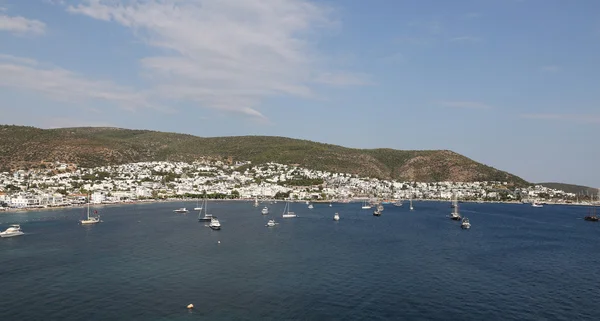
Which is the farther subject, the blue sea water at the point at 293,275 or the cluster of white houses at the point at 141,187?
the cluster of white houses at the point at 141,187

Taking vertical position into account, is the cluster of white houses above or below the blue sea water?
above

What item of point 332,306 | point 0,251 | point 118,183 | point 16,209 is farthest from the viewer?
point 118,183

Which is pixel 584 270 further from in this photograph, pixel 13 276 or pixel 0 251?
pixel 0 251

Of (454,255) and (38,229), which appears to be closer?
(454,255)

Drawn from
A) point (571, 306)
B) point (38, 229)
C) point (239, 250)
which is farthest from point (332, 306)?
point (38, 229)

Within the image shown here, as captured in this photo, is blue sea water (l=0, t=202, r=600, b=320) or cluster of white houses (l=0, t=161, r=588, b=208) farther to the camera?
cluster of white houses (l=0, t=161, r=588, b=208)

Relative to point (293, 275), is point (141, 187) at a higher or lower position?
higher

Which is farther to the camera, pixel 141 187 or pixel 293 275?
pixel 141 187

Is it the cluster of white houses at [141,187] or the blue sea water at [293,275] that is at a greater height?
the cluster of white houses at [141,187]
